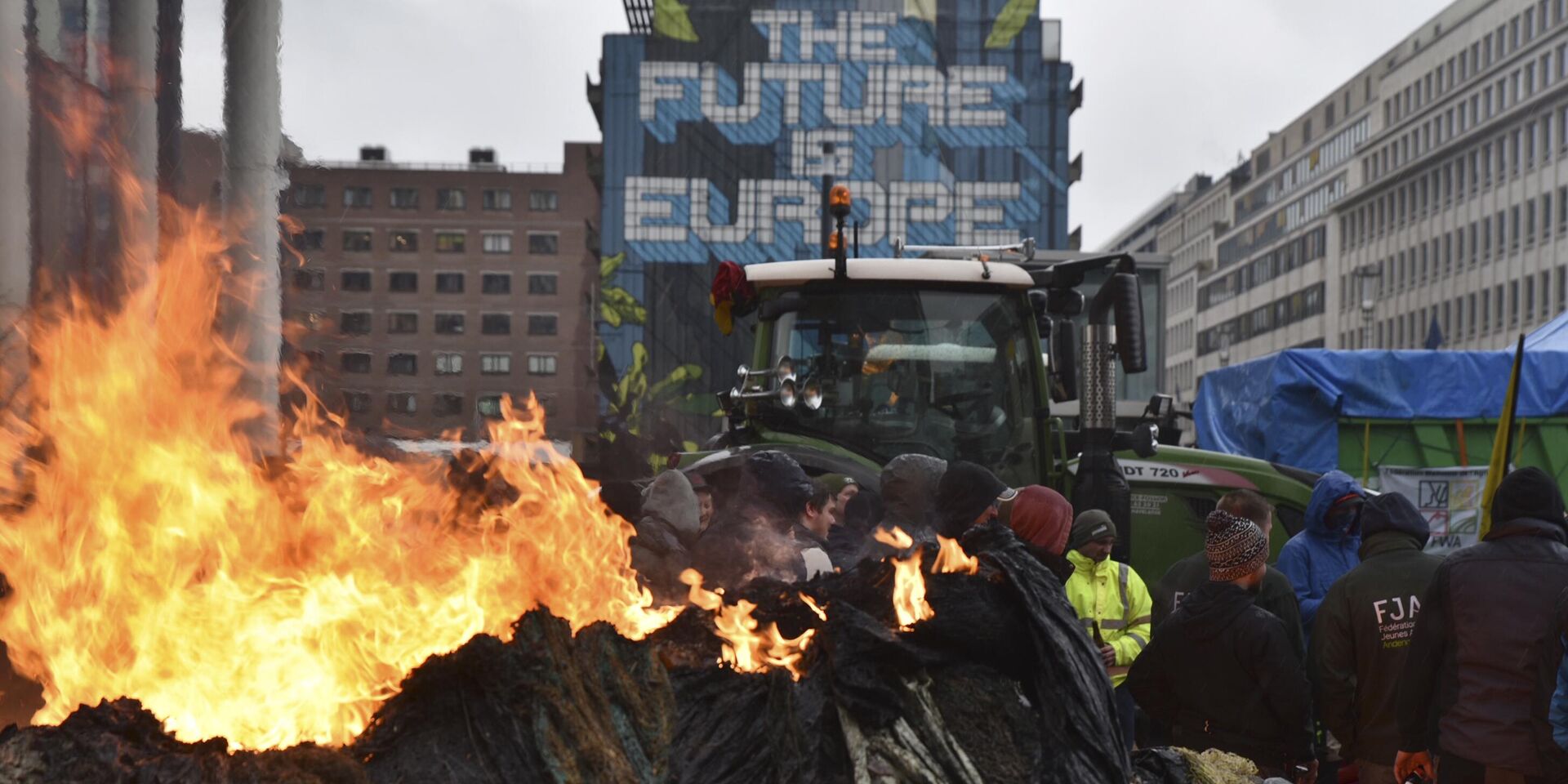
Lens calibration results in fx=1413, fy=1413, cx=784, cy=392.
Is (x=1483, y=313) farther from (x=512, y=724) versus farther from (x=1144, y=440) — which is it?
(x=512, y=724)

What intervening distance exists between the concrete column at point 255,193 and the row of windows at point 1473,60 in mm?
70117

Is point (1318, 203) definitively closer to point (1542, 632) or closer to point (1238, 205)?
point (1238, 205)

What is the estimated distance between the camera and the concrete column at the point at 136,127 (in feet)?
18.7

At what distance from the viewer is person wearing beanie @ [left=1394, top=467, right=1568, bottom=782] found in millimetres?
4930

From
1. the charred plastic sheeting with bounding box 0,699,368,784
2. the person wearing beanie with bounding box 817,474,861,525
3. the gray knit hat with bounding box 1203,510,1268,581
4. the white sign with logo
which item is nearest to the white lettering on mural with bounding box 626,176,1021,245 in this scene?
the white sign with logo

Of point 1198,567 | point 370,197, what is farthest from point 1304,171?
point 370,197

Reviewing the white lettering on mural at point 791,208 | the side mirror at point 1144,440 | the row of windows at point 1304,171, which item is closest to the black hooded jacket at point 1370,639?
the side mirror at point 1144,440

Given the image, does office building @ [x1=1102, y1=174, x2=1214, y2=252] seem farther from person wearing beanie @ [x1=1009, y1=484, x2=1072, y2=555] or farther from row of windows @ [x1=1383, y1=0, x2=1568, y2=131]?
person wearing beanie @ [x1=1009, y1=484, x2=1072, y2=555]

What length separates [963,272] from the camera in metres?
8.21

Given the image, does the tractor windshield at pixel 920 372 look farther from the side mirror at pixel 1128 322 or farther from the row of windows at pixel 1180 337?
the row of windows at pixel 1180 337

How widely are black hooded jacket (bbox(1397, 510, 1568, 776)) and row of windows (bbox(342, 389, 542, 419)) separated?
11.6 feet

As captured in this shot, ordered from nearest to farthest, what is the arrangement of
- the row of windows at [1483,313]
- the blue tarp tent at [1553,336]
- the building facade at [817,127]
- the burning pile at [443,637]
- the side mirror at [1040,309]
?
the burning pile at [443,637] → the side mirror at [1040,309] → the blue tarp tent at [1553,336] → the building facade at [817,127] → the row of windows at [1483,313]

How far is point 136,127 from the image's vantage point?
583 cm

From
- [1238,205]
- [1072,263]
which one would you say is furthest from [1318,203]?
[1072,263]
